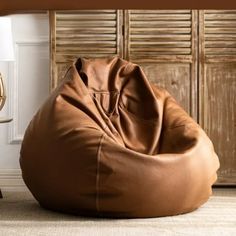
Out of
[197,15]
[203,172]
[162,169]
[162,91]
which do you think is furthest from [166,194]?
[197,15]

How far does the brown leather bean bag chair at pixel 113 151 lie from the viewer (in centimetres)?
206

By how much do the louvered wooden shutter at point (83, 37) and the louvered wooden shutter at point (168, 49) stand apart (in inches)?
3.2

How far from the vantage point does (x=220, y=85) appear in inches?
128

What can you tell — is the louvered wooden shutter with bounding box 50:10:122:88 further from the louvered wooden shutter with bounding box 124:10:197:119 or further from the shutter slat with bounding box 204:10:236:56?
the shutter slat with bounding box 204:10:236:56

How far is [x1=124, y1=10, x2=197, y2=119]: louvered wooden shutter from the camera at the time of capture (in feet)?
10.6

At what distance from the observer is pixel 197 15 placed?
322 centimetres

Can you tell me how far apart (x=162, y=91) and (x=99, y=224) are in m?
1.09

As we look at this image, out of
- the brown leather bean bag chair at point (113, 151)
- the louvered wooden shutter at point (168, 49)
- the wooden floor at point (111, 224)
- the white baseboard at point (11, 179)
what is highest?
the louvered wooden shutter at point (168, 49)

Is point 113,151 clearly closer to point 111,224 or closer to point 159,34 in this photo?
point 111,224

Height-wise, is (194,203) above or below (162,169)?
below

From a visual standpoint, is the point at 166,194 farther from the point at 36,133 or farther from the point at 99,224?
the point at 36,133

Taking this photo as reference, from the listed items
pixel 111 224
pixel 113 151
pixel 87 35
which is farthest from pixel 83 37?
pixel 111 224

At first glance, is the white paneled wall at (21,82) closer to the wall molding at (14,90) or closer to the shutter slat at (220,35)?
the wall molding at (14,90)

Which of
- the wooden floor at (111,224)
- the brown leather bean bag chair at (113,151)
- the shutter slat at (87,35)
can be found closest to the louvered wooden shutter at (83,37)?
the shutter slat at (87,35)
